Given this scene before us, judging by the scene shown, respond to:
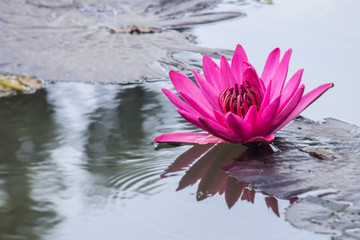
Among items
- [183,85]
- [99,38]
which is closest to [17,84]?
[99,38]

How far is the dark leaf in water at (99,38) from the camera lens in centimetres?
181

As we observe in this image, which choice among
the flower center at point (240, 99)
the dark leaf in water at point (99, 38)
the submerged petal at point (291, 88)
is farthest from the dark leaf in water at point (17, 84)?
the submerged petal at point (291, 88)

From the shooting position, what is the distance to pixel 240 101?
1.22 meters

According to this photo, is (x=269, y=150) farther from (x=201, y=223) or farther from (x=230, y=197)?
(x=201, y=223)

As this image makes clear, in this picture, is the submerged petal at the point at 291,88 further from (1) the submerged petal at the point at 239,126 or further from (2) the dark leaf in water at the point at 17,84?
(2) the dark leaf in water at the point at 17,84

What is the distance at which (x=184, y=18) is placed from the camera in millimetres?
2484

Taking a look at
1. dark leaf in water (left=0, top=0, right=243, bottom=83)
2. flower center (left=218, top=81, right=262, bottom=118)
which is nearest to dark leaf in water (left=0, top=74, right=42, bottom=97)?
dark leaf in water (left=0, top=0, right=243, bottom=83)

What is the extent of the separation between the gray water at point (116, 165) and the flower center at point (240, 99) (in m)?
0.17

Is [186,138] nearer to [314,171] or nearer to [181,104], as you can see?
[181,104]

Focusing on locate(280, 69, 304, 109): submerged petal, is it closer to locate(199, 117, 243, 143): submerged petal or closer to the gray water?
locate(199, 117, 243, 143): submerged petal

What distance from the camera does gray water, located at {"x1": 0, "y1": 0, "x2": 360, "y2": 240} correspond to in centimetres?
97

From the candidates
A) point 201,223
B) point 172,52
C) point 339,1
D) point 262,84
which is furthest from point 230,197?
point 339,1

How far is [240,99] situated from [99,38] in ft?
3.48

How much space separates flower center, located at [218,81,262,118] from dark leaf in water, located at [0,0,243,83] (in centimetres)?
58
